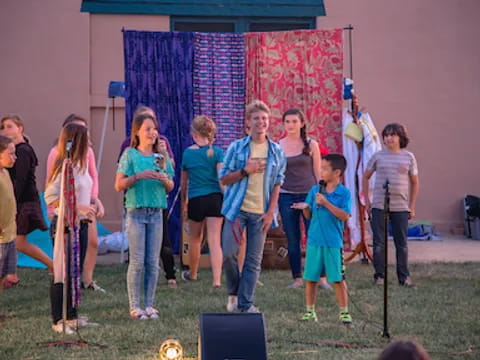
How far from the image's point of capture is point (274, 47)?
928 centimetres

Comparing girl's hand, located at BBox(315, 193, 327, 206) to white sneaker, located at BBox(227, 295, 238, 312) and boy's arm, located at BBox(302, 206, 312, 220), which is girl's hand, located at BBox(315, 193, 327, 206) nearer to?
boy's arm, located at BBox(302, 206, 312, 220)

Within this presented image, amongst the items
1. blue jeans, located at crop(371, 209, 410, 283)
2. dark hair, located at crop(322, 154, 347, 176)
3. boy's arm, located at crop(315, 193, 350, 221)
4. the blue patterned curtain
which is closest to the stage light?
boy's arm, located at crop(315, 193, 350, 221)

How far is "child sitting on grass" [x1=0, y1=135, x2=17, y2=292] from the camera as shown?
584cm

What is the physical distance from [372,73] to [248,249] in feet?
21.6

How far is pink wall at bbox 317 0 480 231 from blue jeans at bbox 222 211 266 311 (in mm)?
6299

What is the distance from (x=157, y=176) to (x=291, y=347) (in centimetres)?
177

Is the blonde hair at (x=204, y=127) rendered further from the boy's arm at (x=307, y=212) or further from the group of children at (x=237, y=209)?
the boy's arm at (x=307, y=212)

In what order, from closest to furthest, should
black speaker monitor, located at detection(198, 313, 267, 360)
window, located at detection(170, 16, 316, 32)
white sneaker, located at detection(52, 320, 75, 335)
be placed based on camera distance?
Result: black speaker monitor, located at detection(198, 313, 267, 360) < white sneaker, located at detection(52, 320, 75, 335) < window, located at detection(170, 16, 316, 32)

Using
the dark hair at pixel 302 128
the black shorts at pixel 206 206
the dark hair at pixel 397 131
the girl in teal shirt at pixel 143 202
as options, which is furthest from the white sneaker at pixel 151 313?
the dark hair at pixel 397 131

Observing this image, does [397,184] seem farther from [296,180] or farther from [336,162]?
[336,162]

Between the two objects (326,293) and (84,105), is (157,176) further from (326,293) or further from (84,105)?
(84,105)

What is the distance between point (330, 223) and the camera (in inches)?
235

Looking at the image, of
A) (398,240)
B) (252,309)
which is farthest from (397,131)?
(252,309)

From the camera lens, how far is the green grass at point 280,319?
5.16m
